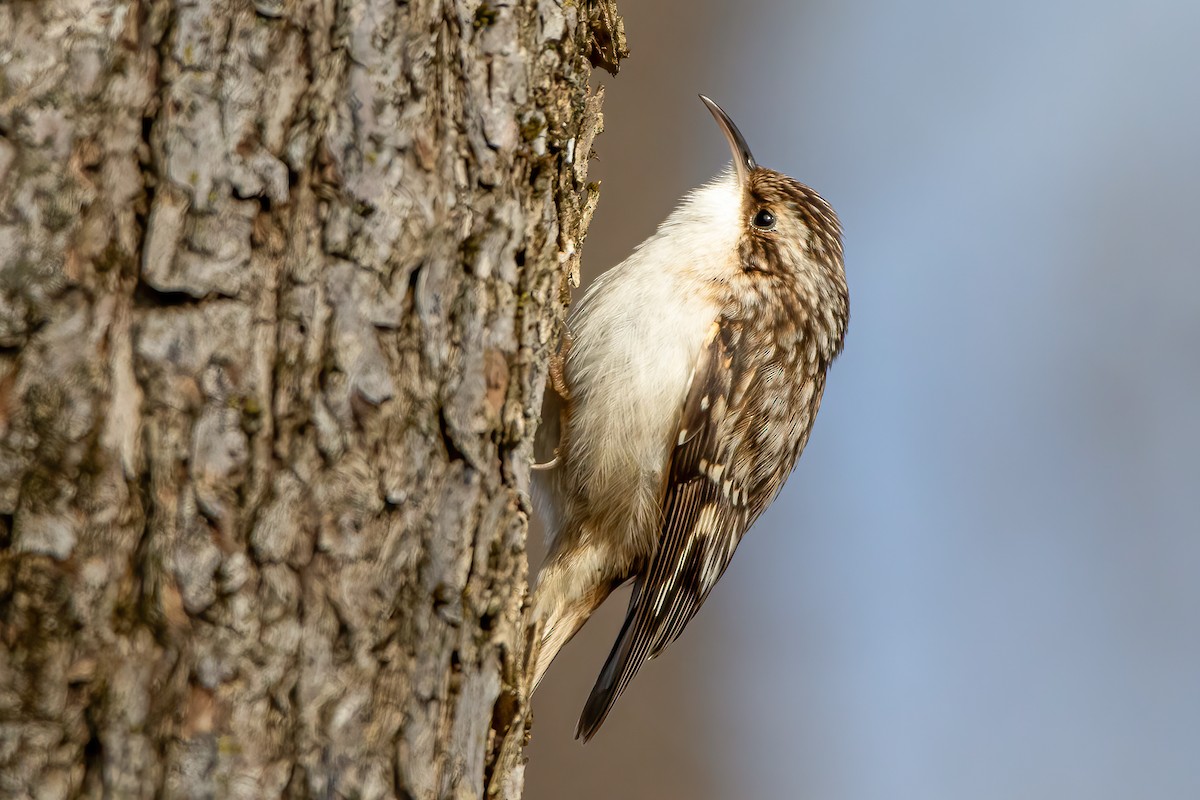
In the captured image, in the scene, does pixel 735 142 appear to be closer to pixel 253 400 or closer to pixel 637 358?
pixel 637 358

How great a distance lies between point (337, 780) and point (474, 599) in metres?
0.28

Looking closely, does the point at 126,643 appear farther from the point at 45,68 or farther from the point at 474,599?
the point at 45,68

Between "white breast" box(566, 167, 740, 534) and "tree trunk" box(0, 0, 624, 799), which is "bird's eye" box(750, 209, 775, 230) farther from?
"tree trunk" box(0, 0, 624, 799)

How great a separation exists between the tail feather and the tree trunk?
1.22 meters

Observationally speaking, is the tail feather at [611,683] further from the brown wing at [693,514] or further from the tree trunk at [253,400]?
the tree trunk at [253,400]

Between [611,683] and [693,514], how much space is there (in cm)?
48

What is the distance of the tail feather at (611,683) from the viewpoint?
263 centimetres

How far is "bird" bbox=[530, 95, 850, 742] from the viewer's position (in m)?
2.46

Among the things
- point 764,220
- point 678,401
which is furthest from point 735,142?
point 678,401

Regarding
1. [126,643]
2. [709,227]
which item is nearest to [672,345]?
[709,227]

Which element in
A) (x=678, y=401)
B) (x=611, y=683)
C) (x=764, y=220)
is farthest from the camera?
(x=764, y=220)

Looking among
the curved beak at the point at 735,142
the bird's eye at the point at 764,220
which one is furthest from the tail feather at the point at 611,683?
the curved beak at the point at 735,142

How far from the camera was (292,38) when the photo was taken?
1219mm

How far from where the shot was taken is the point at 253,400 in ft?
3.84
